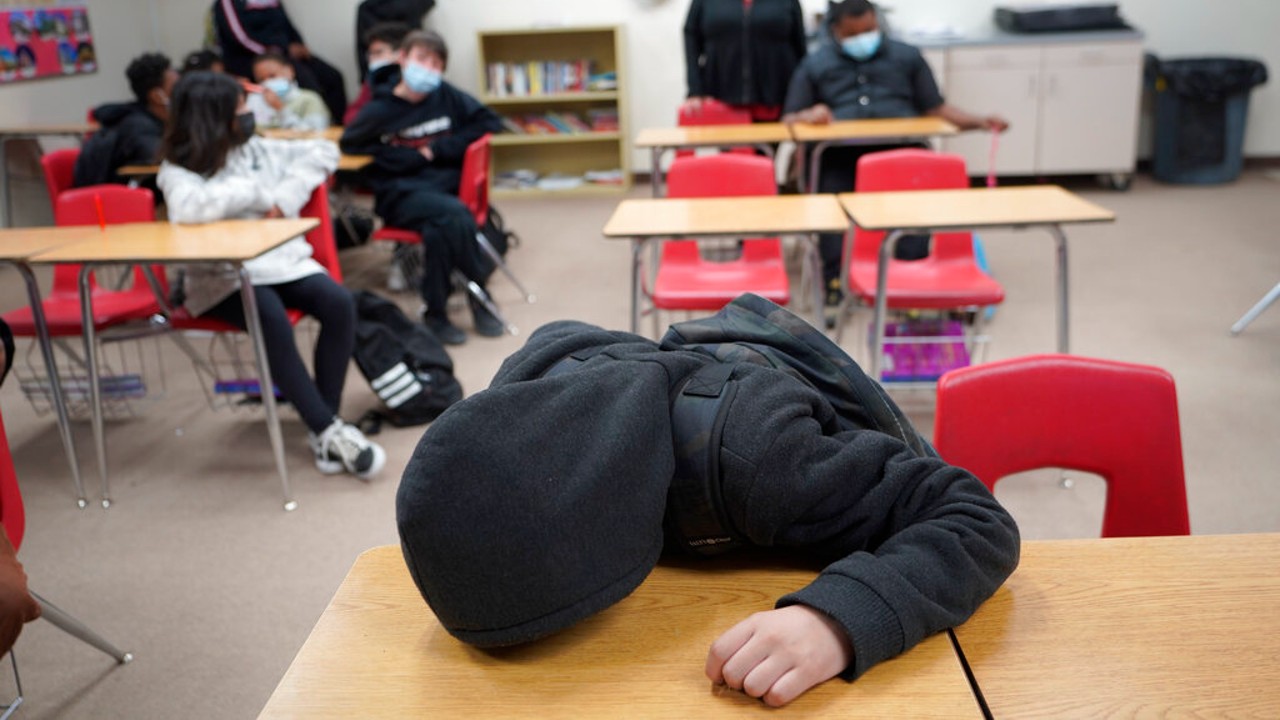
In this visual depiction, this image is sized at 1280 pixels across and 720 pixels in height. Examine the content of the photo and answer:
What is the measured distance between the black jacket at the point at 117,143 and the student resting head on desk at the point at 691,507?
409 centimetres

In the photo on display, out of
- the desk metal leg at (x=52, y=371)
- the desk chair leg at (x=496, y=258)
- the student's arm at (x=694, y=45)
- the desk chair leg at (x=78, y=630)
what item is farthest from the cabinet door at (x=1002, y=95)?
the desk chair leg at (x=78, y=630)

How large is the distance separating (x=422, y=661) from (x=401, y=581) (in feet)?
0.49

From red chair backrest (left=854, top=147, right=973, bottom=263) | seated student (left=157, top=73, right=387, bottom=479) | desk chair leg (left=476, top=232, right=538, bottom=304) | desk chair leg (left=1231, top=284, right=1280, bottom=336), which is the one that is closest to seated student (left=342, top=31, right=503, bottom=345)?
desk chair leg (left=476, top=232, right=538, bottom=304)

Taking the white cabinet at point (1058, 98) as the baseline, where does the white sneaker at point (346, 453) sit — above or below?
below

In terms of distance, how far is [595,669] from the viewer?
34.7 inches

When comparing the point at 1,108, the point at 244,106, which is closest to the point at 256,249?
the point at 244,106

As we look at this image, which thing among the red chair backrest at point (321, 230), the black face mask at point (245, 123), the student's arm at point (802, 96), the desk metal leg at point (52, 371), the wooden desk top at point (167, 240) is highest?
the black face mask at point (245, 123)

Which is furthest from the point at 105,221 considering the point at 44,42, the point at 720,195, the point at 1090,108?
the point at 1090,108

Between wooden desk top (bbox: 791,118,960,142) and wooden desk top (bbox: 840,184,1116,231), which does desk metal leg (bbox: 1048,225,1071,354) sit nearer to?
wooden desk top (bbox: 840,184,1116,231)

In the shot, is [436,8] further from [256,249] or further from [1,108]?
[256,249]

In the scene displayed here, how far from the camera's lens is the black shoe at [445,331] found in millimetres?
3941

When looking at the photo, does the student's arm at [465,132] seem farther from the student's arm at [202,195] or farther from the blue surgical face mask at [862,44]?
the blue surgical face mask at [862,44]

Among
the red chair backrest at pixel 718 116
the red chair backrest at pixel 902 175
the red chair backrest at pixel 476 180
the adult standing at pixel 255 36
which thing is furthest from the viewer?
the adult standing at pixel 255 36

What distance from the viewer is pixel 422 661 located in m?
0.90
